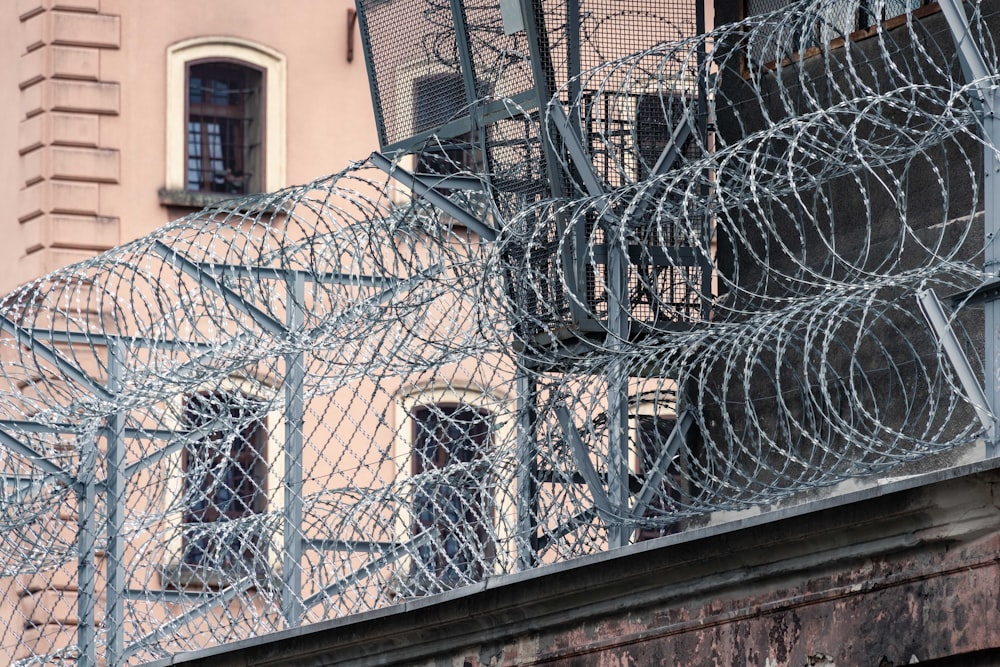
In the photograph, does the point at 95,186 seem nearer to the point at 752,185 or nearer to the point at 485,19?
the point at 485,19

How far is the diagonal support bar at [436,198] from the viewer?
884 cm

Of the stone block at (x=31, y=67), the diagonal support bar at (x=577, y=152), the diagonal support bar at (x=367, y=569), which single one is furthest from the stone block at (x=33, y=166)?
the diagonal support bar at (x=577, y=152)

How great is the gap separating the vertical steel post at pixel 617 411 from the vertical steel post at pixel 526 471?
25cm

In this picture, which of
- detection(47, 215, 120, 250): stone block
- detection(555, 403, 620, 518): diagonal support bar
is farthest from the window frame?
detection(555, 403, 620, 518): diagonal support bar

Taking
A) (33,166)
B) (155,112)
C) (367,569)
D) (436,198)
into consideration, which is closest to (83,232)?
(33,166)

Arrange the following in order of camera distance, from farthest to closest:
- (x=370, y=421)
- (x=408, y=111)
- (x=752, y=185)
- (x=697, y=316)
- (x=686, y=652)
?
(x=370, y=421) → (x=408, y=111) → (x=697, y=316) → (x=686, y=652) → (x=752, y=185)

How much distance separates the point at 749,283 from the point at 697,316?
1.21 feet

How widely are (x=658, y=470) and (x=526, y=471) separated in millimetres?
497

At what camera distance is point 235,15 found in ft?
65.8

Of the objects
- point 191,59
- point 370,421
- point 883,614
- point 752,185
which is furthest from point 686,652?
point 191,59

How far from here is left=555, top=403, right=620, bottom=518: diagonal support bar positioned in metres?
7.73

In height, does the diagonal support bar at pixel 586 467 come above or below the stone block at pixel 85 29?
below

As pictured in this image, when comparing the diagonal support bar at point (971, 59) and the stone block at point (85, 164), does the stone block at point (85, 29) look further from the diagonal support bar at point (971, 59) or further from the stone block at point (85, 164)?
the diagonal support bar at point (971, 59)

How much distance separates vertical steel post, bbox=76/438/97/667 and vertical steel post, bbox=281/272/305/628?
42.7 inches
